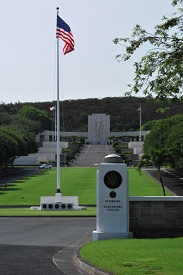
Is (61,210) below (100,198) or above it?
below

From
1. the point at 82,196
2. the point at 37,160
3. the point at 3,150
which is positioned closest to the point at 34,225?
the point at 82,196

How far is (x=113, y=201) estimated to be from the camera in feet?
Answer: 57.4

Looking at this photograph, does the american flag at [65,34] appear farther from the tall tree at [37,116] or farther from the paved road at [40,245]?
the tall tree at [37,116]

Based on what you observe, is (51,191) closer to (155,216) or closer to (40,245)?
(155,216)

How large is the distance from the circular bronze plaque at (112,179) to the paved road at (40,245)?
198cm

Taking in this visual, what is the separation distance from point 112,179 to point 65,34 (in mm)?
18611

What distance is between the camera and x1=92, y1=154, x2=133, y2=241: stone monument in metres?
17.4

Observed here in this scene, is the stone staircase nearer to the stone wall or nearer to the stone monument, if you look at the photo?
the stone wall

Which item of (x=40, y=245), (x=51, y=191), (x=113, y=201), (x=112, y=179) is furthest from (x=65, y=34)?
(x=51, y=191)

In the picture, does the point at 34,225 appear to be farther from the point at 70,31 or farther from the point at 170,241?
the point at 70,31

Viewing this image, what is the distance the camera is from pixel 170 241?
52.0 feet

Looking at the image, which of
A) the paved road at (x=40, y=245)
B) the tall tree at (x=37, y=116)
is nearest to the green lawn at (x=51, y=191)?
the paved road at (x=40, y=245)

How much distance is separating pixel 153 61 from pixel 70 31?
21.6m

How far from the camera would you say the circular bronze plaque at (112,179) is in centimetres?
1744
